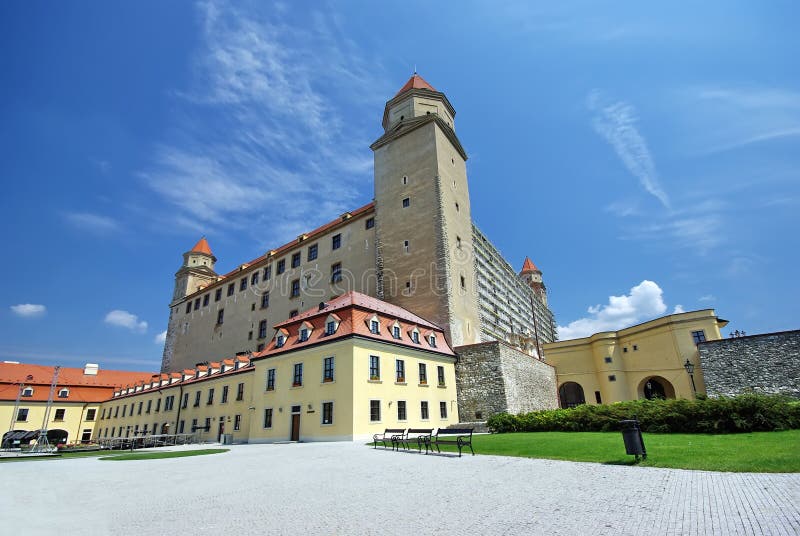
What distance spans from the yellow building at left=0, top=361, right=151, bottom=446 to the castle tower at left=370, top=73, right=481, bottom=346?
43939mm

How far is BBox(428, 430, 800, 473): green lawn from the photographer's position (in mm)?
8969

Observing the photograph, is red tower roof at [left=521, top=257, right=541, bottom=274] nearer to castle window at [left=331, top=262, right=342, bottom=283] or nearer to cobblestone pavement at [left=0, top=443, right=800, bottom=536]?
castle window at [left=331, top=262, right=342, bottom=283]

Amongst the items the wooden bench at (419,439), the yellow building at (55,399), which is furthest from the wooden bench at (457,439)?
the yellow building at (55,399)

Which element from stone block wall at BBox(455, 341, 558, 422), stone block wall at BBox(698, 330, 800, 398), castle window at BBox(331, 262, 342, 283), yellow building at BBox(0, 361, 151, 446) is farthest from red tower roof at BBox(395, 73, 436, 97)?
yellow building at BBox(0, 361, 151, 446)

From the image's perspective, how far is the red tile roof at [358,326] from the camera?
23.9 meters

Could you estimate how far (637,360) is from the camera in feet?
123

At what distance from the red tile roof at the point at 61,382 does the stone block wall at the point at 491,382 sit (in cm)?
5066

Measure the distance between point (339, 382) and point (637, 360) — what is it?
29.7 meters

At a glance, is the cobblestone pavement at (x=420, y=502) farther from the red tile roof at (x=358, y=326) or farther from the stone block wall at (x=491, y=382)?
the stone block wall at (x=491, y=382)

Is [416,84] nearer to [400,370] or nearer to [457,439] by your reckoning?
[400,370]

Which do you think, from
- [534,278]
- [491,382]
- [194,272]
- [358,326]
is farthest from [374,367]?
[534,278]

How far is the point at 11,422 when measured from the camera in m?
45.2

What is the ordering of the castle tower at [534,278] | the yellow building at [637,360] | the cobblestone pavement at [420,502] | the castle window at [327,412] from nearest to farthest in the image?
the cobblestone pavement at [420,502], the castle window at [327,412], the yellow building at [637,360], the castle tower at [534,278]

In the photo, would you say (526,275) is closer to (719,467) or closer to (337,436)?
(337,436)
